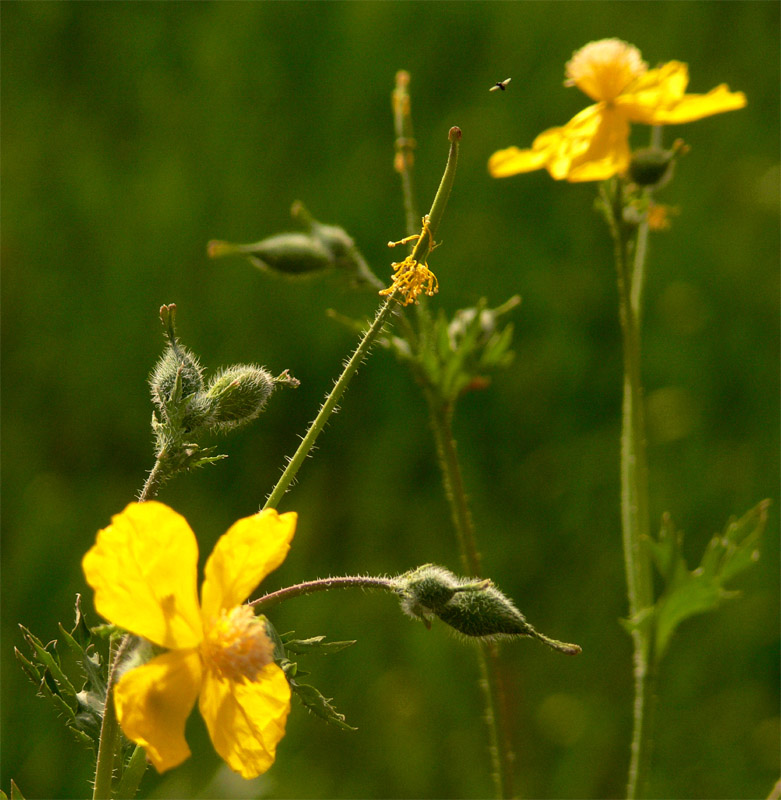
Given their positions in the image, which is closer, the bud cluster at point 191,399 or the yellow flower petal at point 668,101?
the bud cluster at point 191,399

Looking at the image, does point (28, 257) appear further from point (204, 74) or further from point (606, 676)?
point (606, 676)

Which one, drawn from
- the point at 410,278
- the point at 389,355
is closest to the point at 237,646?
the point at 410,278

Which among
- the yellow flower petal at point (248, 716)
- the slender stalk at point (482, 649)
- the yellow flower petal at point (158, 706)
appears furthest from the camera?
the slender stalk at point (482, 649)

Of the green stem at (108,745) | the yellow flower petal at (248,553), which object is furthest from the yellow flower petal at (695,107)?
the green stem at (108,745)

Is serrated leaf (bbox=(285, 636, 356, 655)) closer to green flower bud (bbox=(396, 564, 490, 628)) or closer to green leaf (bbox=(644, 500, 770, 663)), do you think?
green flower bud (bbox=(396, 564, 490, 628))

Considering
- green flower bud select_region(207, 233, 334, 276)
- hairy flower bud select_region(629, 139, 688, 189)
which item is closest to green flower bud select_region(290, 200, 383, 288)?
green flower bud select_region(207, 233, 334, 276)

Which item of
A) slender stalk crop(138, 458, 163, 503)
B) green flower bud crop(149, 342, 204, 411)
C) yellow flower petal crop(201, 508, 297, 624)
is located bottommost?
yellow flower petal crop(201, 508, 297, 624)

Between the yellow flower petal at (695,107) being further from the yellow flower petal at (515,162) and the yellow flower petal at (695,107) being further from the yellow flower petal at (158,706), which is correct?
the yellow flower petal at (158,706)
